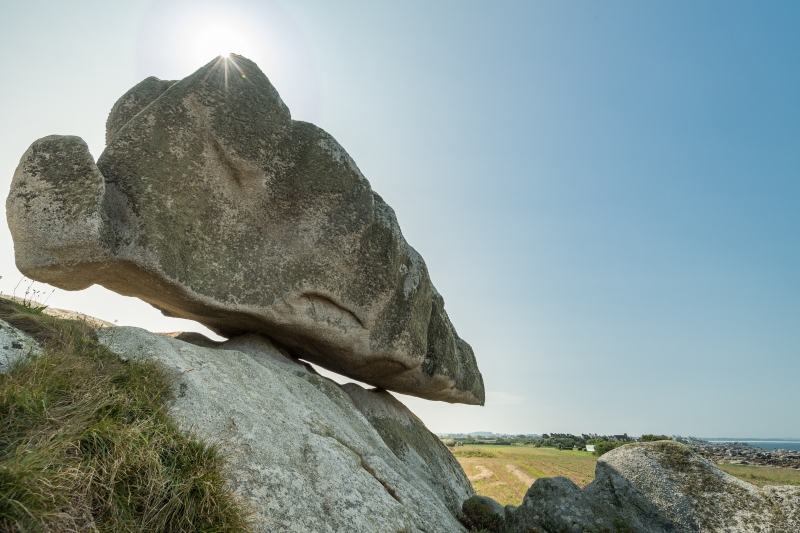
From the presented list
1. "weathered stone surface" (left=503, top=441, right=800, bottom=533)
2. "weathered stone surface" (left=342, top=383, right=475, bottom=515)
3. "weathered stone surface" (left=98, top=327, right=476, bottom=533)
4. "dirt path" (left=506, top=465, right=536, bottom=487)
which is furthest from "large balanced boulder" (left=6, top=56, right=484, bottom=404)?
"dirt path" (left=506, top=465, right=536, bottom=487)

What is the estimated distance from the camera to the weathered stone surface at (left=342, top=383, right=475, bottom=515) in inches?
442

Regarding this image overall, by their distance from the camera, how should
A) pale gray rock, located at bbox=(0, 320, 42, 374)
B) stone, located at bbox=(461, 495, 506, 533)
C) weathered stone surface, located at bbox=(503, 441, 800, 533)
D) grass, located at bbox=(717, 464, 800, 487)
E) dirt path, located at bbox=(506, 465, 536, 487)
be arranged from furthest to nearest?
dirt path, located at bbox=(506, 465, 536, 487), grass, located at bbox=(717, 464, 800, 487), stone, located at bbox=(461, 495, 506, 533), weathered stone surface, located at bbox=(503, 441, 800, 533), pale gray rock, located at bbox=(0, 320, 42, 374)

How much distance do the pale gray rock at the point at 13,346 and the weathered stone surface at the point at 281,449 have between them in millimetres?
868

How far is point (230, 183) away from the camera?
9594 mm

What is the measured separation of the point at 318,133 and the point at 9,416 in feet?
26.1

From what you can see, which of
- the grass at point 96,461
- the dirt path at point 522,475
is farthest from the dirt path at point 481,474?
the grass at point 96,461

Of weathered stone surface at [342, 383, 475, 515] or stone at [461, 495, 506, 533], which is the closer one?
stone at [461, 495, 506, 533]

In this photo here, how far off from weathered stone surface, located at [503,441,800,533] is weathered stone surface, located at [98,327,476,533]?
164 centimetres

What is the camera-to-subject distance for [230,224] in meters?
9.55

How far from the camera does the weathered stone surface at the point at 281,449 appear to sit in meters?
4.93

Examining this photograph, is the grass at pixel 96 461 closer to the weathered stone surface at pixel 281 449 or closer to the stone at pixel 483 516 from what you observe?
the weathered stone surface at pixel 281 449

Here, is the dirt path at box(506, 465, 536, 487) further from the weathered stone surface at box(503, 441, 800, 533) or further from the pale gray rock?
the pale gray rock

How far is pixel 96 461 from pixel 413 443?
32.3 feet

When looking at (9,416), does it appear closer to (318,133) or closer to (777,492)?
(318,133)
